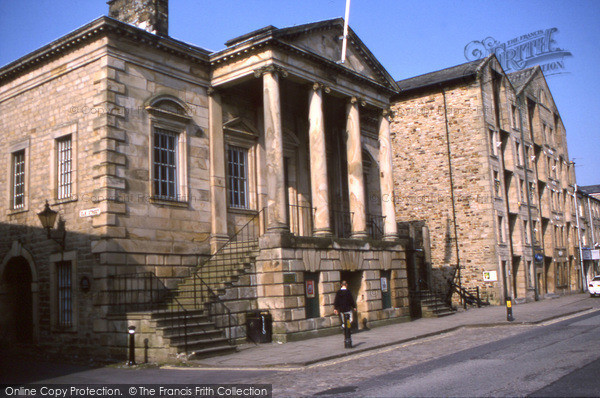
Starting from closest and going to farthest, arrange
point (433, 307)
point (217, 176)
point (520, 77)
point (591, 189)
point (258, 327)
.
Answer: point (258, 327) < point (217, 176) < point (433, 307) < point (520, 77) < point (591, 189)

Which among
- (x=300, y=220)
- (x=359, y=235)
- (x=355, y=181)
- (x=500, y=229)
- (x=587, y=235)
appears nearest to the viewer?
(x=359, y=235)

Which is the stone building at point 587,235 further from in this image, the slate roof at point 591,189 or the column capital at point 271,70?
the column capital at point 271,70

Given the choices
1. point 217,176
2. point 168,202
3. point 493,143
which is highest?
point 493,143

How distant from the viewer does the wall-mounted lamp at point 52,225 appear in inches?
661

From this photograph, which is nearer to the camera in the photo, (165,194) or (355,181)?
(165,194)

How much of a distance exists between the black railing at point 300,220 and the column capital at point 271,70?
562 cm

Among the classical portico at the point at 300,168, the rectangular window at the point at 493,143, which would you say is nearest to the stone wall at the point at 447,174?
the rectangular window at the point at 493,143

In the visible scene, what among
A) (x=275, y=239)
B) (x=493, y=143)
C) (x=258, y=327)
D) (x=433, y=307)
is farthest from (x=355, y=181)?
(x=493, y=143)

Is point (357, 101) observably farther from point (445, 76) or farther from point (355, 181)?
point (445, 76)

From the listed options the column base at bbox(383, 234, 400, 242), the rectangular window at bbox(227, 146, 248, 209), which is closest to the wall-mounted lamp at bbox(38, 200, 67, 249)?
the rectangular window at bbox(227, 146, 248, 209)

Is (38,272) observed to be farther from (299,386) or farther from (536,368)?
(536,368)

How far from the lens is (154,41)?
1828 centimetres

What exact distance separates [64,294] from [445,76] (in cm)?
2468

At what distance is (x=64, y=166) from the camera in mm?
18281
